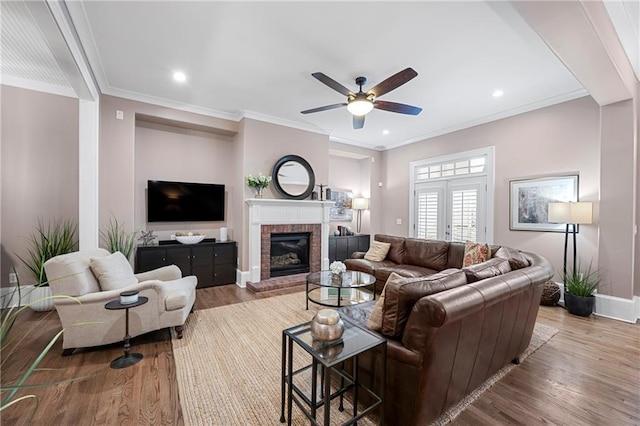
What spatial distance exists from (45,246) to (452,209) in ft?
21.0

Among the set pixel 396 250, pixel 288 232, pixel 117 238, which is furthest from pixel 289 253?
pixel 117 238

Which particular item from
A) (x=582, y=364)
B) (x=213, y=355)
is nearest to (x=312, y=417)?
(x=213, y=355)

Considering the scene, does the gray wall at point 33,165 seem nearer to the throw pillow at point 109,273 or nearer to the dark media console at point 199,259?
the dark media console at point 199,259

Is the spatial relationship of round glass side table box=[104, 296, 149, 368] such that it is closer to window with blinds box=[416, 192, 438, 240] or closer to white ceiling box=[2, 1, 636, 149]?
white ceiling box=[2, 1, 636, 149]

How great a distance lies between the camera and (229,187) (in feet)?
17.7

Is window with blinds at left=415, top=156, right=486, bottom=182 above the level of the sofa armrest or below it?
above

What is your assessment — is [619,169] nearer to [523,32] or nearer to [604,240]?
[604,240]

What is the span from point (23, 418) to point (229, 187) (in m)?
3.96

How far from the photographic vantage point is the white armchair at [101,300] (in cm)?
251

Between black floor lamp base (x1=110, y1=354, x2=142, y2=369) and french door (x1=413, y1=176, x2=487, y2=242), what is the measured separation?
5244mm

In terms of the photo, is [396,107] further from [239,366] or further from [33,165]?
[33,165]

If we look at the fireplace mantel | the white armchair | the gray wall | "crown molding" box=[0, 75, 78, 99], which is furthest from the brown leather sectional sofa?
"crown molding" box=[0, 75, 78, 99]

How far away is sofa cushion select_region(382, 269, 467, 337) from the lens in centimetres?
181

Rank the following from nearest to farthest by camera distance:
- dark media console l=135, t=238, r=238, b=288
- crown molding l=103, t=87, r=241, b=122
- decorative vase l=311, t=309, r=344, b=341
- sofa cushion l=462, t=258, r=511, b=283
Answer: decorative vase l=311, t=309, r=344, b=341, sofa cushion l=462, t=258, r=511, b=283, crown molding l=103, t=87, r=241, b=122, dark media console l=135, t=238, r=238, b=288
